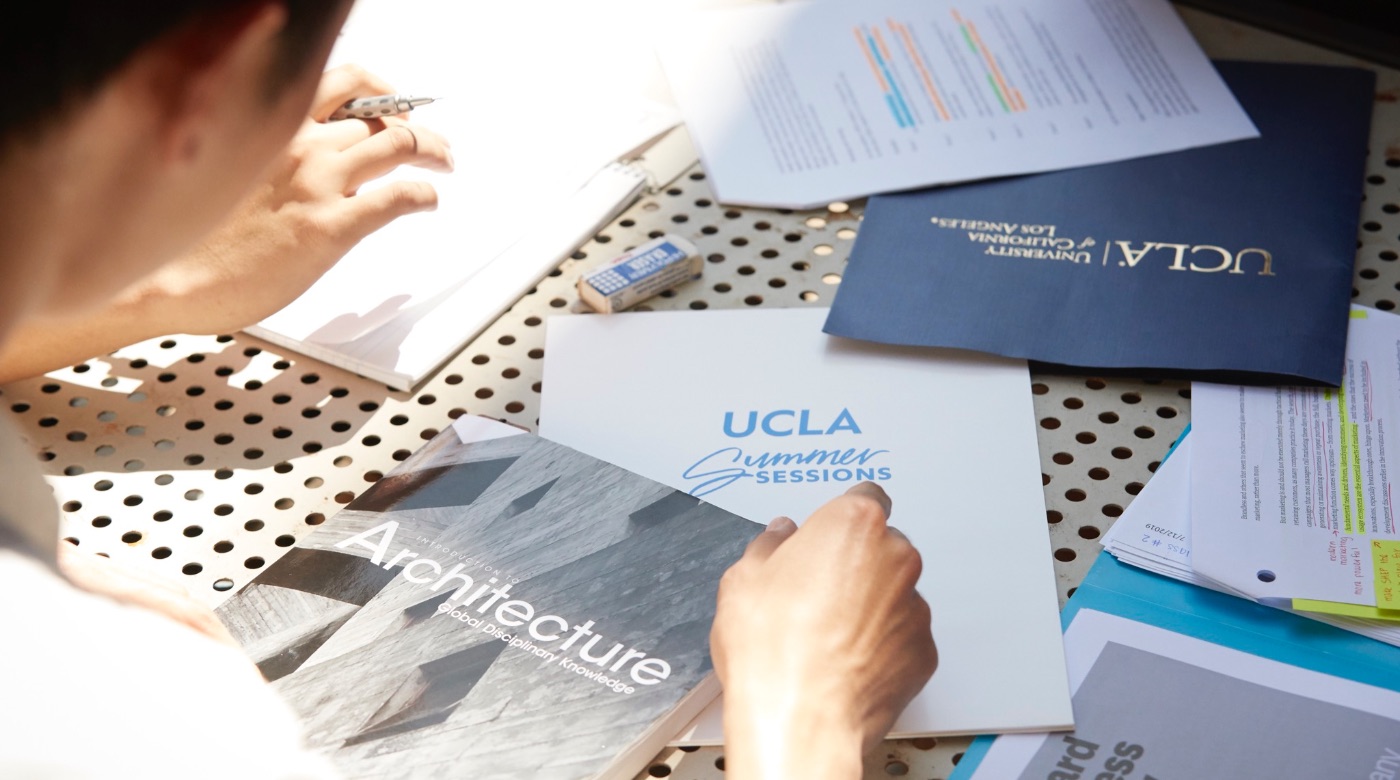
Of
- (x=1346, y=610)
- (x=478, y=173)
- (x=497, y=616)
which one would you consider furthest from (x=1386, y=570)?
(x=478, y=173)

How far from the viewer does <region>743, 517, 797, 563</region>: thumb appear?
0.69 metres

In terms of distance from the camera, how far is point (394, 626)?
680 millimetres

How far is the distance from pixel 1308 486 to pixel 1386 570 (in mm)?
74

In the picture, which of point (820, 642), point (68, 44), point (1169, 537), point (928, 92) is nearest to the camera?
point (68, 44)

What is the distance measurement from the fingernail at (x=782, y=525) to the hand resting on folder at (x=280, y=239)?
0.39 metres

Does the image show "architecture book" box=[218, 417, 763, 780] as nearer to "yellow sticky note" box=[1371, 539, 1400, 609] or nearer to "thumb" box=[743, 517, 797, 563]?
"thumb" box=[743, 517, 797, 563]

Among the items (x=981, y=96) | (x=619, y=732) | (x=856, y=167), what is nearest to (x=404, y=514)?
(x=619, y=732)

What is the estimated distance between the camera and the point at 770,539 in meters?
0.70

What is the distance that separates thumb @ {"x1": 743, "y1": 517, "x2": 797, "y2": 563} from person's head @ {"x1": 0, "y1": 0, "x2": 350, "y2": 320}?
0.34 metres

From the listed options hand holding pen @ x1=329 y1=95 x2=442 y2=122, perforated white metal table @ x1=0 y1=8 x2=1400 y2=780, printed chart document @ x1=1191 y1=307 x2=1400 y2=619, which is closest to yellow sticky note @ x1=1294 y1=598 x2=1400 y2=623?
printed chart document @ x1=1191 y1=307 x2=1400 y2=619

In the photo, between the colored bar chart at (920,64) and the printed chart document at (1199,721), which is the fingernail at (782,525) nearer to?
the printed chart document at (1199,721)

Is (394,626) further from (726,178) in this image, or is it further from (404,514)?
(726,178)

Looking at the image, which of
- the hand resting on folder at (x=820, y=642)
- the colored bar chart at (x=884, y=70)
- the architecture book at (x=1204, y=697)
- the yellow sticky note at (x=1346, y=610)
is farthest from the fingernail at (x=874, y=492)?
the colored bar chart at (x=884, y=70)

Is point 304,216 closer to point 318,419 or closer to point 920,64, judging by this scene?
point 318,419
